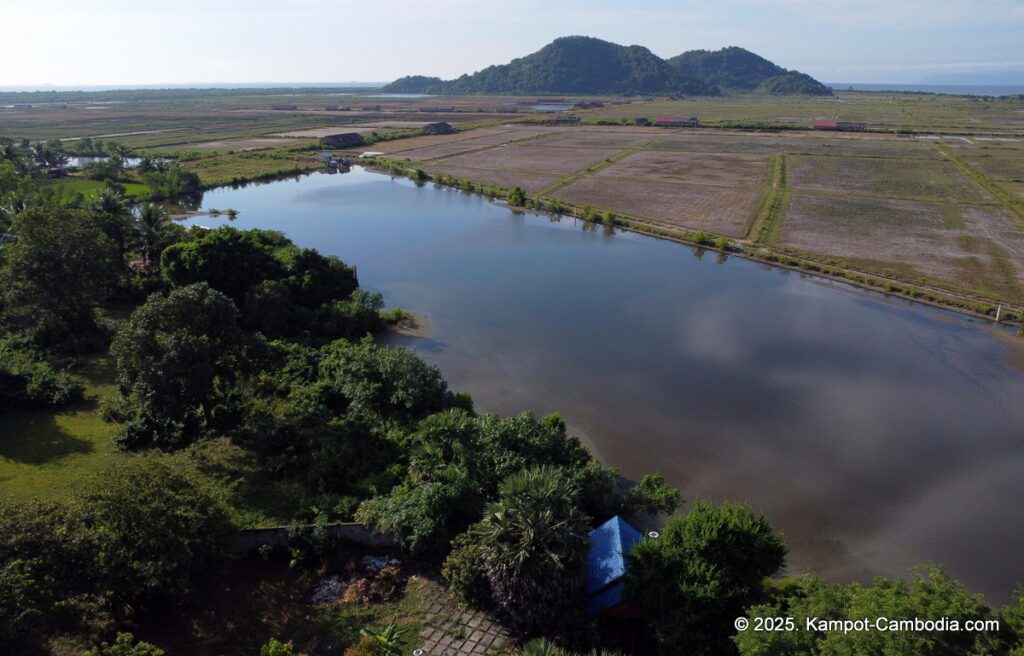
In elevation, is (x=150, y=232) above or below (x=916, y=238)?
above

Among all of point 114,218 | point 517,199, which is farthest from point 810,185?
point 114,218

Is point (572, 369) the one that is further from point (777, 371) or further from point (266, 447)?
point (266, 447)

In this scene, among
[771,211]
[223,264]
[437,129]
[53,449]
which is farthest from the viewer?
[437,129]

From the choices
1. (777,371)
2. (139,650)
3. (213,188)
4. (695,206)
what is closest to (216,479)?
(139,650)

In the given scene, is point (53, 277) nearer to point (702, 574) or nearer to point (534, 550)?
point (534, 550)

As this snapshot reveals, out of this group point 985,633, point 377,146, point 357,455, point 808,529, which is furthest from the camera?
point 377,146

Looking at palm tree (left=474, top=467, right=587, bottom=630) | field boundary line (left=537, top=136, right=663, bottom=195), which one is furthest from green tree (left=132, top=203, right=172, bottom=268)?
field boundary line (left=537, top=136, right=663, bottom=195)
